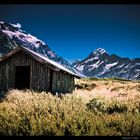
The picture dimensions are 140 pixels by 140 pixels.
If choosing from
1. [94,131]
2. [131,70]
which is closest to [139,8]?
[131,70]

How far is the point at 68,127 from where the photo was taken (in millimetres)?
6684

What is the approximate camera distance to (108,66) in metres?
9.52

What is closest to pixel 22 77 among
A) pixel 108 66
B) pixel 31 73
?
pixel 31 73

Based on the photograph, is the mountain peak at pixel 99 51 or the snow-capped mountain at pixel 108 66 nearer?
the mountain peak at pixel 99 51

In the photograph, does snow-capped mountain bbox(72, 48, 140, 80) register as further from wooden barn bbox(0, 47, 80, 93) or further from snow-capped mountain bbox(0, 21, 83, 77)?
wooden barn bbox(0, 47, 80, 93)

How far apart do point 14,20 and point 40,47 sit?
1.15 meters

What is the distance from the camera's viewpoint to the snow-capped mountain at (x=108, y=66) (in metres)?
8.29

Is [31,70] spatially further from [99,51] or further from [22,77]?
[99,51]

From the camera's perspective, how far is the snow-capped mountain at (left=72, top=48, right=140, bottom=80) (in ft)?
27.2

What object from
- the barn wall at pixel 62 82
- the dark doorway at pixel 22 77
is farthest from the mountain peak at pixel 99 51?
the dark doorway at pixel 22 77

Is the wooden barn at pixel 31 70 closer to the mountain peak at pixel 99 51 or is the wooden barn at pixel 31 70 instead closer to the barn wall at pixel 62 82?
the barn wall at pixel 62 82

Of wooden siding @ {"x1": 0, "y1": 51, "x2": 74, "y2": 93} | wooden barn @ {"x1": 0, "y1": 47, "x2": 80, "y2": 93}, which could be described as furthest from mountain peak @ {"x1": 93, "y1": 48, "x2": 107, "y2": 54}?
wooden siding @ {"x1": 0, "y1": 51, "x2": 74, "y2": 93}

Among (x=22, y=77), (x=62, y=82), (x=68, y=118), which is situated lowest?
(x=68, y=118)
